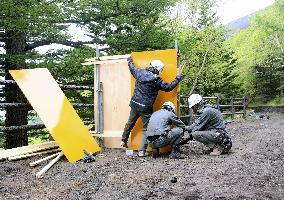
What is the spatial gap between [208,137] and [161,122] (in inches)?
45.9

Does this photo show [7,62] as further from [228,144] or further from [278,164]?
[278,164]

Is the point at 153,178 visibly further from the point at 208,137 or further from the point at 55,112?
the point at 55,112

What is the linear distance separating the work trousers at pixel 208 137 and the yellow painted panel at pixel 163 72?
725mm

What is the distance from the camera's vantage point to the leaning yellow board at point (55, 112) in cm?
737

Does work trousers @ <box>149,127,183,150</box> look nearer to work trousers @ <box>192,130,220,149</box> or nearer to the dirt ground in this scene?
the dirt ground

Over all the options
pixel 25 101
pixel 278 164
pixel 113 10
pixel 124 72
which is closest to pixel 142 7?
pixel 113 10

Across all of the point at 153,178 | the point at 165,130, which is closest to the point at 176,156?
the point at 165,130

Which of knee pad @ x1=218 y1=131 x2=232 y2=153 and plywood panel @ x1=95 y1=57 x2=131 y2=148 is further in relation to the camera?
plywood panel @ x1=95 y1=57 x2=131 y2=148

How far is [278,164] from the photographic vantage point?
255 inches

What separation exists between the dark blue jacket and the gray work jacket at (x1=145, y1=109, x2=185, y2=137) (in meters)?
0.38

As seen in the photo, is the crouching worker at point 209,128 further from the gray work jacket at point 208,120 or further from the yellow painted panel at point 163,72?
the yellow painted panel at point 163,72

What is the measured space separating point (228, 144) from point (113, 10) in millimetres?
5769

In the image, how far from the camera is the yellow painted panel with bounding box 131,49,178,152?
8.10m

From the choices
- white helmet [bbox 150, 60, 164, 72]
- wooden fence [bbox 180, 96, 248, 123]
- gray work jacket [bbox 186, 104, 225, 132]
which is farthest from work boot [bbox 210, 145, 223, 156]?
wooden fence [bbox 180, 96, 248, 123]
